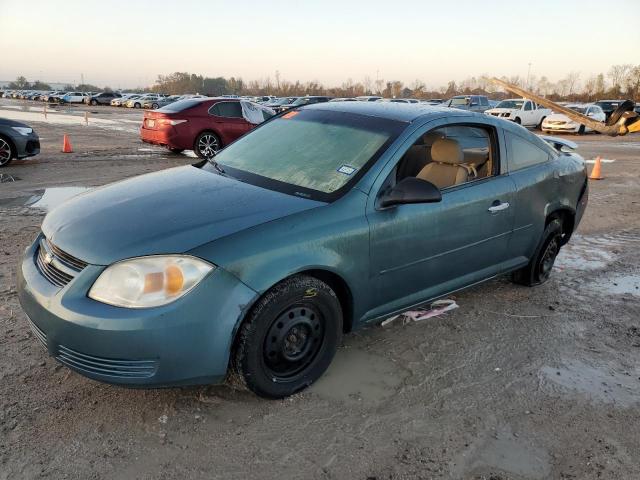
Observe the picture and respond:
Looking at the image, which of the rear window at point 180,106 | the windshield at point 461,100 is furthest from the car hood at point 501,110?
the rear window at point 180,106

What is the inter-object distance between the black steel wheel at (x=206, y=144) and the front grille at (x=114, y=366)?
33.9 ft

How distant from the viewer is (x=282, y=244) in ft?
8.95

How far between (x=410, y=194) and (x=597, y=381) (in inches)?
68.7

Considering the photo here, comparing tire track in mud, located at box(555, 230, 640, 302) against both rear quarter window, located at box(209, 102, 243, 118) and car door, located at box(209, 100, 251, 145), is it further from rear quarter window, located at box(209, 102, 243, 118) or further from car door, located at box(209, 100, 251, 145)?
rear quarter window, located at box(209, 102, 243, 118)

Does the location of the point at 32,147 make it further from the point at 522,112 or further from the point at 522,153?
the point at 522,112

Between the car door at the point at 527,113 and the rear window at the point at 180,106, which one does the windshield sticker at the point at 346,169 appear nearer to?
the rear window at the point at 180,106

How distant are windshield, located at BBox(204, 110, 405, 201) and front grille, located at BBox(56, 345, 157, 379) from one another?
51.7 inches

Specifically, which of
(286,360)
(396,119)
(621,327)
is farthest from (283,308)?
(621,327)

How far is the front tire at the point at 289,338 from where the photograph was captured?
269cm

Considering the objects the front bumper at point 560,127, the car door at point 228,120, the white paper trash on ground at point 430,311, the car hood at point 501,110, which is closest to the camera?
the white paper trash on ground at point 430,311

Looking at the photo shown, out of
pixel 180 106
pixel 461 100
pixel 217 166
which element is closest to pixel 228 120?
pixel 180 106

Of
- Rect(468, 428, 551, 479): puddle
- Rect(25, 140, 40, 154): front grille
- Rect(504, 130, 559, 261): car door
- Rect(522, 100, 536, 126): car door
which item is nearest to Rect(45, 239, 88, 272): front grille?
Rect(468, 428, 551, 479): puddle

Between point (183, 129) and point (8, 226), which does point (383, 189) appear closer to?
point (8, 226)

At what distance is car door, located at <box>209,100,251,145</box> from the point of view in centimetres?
1255
